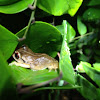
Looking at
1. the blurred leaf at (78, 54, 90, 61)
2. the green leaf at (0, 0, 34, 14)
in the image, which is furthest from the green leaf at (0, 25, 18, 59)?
the blurred leaf at (78, 54, 90, 61)

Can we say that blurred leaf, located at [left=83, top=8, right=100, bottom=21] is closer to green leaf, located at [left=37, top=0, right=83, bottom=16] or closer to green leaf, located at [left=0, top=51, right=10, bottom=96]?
green leaf, located at [left=37, top=0, right=83, bottom=16]

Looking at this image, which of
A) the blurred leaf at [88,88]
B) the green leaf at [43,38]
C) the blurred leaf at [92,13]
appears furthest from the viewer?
the blurred leaf at [92,13]

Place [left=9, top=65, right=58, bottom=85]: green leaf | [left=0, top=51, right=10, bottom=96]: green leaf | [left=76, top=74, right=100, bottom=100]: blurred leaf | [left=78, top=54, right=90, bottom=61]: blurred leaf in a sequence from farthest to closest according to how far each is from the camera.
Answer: [left=78, top=54, right=90, bottom=61]: blurred leaf → [left=76, top=74, right=100, bottom=100]: blurred leaf → [left=9, top=65, right=58, bottom=85]: green leaf → [left=0, top=51, right=10, bottom=96]: green leaf

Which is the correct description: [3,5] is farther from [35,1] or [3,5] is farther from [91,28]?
[91,28]

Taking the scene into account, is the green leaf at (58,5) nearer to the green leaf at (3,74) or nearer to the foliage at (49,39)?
the foliage at (49,39)

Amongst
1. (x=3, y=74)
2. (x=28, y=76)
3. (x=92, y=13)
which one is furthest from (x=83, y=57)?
(x=3, y=74)

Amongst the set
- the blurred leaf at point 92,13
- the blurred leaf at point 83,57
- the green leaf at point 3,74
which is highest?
the blurred leaf at point 92,13

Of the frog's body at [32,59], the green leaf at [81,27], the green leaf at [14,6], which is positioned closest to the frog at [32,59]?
the frog's body at [32,59]
